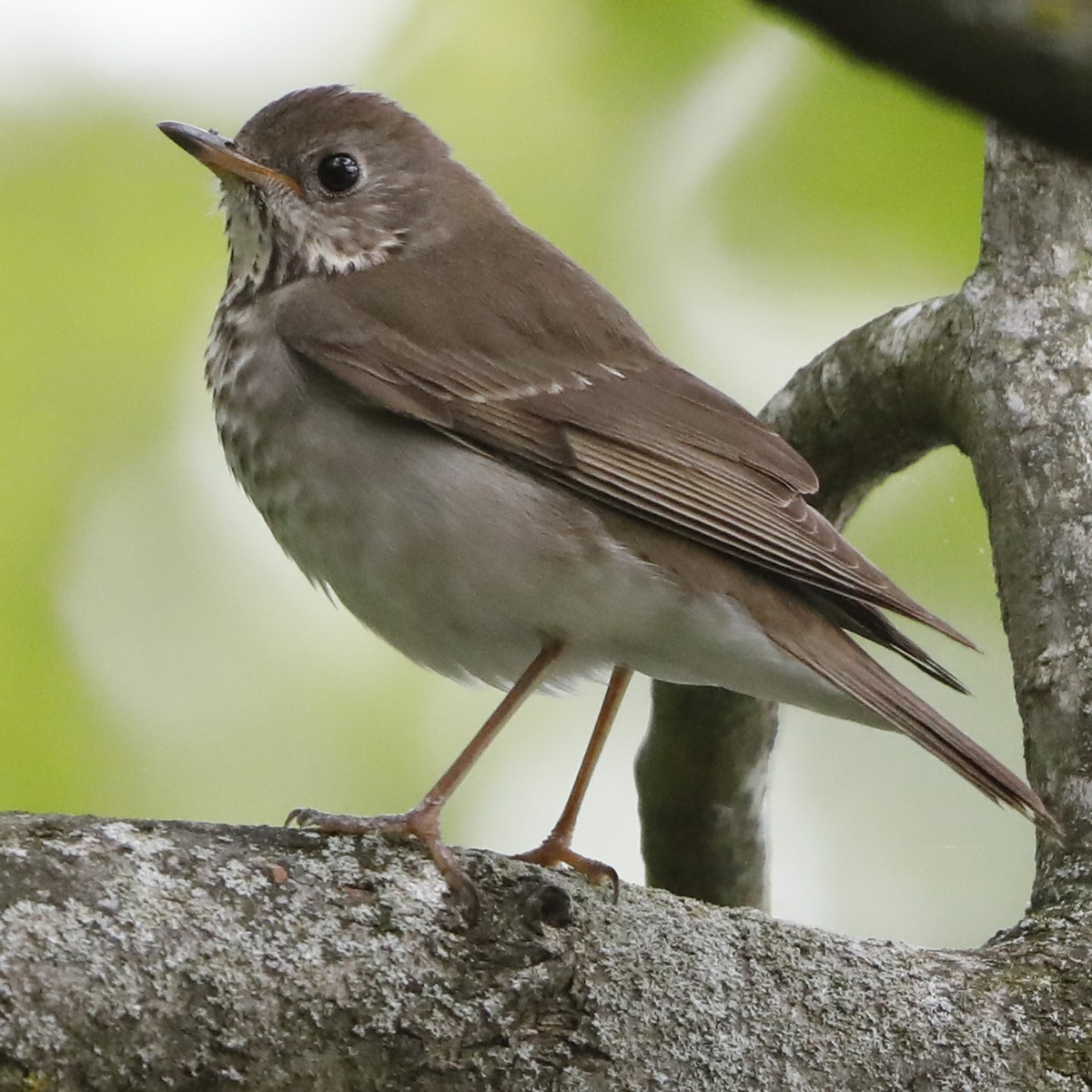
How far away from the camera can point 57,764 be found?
18.1 feet

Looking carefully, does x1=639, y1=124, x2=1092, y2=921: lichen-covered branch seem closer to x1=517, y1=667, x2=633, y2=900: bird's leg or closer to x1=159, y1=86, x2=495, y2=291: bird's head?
x1=517, y1=667, x2=633, y2=900: bird's leg

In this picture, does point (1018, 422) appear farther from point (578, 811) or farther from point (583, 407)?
point (578, 811)

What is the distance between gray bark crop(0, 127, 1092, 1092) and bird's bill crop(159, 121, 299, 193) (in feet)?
8.60

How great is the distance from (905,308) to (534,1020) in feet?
9.36

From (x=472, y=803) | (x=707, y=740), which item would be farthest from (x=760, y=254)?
(x=472, y=803)

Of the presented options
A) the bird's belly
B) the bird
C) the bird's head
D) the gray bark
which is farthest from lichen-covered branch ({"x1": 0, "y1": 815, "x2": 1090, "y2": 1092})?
the bird's head

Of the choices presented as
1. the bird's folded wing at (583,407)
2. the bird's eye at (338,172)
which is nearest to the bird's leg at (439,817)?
the bird's folded wing at (583,407)

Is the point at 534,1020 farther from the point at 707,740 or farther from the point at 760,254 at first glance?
the point at 760,254

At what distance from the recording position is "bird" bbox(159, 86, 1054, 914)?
12.5ft

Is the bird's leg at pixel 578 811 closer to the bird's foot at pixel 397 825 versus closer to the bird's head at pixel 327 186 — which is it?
the bird's foot at pixel 397 825

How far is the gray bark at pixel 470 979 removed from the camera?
2.16 m

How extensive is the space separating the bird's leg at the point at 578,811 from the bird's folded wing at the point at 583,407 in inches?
23.2

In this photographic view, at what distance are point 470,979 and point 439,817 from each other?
78 cm

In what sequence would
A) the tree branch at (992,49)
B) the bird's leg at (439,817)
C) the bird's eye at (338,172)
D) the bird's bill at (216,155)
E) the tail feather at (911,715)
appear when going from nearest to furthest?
1. the tree branch at (992,49)
2. the bird's leg at (439,817)
3. the tail feather at (911,715)
4. the bird's bill at (216,155)
5. the bird's eye at (338,172)
